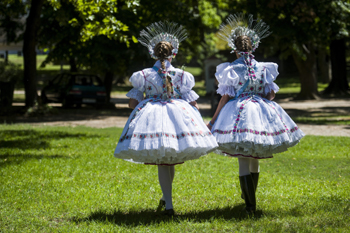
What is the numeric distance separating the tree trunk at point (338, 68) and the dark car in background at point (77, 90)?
16.7 metres

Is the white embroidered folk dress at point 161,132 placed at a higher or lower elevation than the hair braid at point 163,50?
lower

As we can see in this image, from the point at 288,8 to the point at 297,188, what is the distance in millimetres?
13786

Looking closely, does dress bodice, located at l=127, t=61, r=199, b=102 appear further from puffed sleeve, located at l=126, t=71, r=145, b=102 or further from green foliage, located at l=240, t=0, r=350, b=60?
green foliage, located at l=240, t=0, r=350, b=60

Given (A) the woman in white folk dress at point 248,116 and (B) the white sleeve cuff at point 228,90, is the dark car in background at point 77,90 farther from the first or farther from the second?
(B) the white sleeve cuff at point 228,90

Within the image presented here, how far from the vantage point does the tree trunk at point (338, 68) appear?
29.1m

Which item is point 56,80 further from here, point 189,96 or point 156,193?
point 189,96

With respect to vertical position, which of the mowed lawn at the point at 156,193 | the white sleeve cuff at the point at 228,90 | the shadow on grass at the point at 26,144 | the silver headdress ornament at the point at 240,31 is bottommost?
the mowed lawn at the point at 156,193

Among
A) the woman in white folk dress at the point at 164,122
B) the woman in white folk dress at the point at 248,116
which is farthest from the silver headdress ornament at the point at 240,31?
the woman in white folk dress at the point at 164,122

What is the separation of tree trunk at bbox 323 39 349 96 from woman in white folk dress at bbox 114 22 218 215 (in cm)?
2660

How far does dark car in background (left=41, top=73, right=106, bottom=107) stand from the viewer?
2033 centimetres

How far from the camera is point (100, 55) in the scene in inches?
766

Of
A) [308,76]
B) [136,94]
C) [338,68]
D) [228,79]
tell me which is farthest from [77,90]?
[338,68]

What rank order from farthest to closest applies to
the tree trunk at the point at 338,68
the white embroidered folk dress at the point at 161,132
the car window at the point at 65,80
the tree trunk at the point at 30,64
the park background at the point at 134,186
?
the tree trunk at the point at 338,68, the car window at the point at 65,80, the tree trunk at the point at 30,64, the park background at the point at 134,186, the white embroidered folk dress at the point at 161,132

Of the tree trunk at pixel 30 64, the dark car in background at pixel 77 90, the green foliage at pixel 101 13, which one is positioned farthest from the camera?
the dark car in background at pixel 77 90
